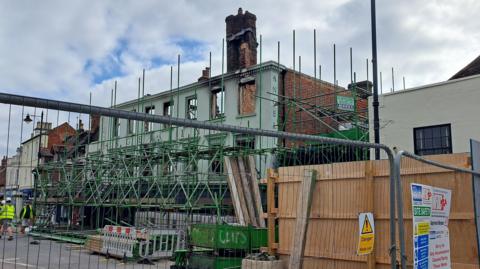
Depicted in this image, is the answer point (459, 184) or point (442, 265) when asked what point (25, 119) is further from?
point (459, 184)

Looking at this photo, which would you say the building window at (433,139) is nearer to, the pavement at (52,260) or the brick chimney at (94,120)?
the pavement at (52,260)

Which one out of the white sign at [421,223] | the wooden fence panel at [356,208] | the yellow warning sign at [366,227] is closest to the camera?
the white sign at [421,223]

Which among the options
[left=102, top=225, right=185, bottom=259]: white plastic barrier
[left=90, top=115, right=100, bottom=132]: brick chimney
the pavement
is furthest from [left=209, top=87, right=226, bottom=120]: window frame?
the pavement

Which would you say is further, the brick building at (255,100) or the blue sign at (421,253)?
the brick building at (255,100)

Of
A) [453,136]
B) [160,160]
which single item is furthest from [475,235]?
[160,160]

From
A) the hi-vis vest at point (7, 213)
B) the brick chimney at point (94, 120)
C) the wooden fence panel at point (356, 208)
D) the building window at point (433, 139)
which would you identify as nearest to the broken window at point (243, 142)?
the brick chimney at point (94, 120)

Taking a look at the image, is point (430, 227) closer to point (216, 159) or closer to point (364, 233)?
point (364, 233)

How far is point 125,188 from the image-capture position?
21891 mm

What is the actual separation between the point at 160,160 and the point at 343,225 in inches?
542

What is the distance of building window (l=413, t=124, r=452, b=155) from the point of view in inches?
590

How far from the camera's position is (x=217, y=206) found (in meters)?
16.2

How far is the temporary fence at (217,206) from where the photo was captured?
20.1 feet

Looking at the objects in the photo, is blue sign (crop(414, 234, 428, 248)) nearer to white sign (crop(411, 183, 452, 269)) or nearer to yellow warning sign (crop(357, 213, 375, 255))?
white sign (crop(411, 183, 452, 269))

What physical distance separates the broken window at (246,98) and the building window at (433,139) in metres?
9.33
